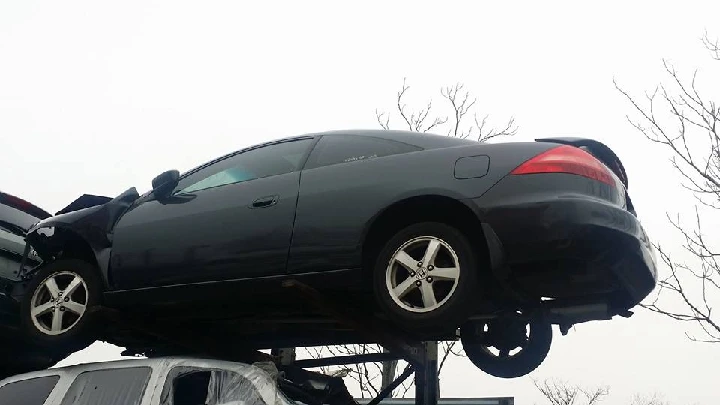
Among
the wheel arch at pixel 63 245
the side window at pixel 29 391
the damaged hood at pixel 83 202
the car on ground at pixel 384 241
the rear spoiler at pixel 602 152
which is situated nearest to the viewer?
the car on ground at pixel 384 241

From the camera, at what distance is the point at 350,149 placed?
4215 mm

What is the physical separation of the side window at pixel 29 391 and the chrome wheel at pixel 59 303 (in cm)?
42

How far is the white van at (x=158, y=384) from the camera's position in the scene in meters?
3.50

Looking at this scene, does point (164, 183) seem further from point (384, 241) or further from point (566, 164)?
point (566, 164)

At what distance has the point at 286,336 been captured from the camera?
4.96 m

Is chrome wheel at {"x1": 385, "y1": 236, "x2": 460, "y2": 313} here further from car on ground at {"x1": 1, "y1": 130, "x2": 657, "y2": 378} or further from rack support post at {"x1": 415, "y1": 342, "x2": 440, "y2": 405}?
rack support post at {"x1": 415, "y1": 342, "x2": 440, "y2": 405}

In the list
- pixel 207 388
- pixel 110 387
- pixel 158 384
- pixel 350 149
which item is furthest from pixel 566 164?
pixel 110 387

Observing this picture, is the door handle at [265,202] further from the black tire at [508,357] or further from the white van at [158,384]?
the black tire at [508,357]

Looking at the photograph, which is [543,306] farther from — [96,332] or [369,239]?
[96,332]

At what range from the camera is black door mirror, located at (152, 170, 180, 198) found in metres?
4.70

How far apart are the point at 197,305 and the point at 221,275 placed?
32cm

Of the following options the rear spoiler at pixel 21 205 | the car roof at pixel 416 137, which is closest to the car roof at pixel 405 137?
the car roof at pixel 416 137

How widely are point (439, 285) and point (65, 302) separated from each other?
265 cm

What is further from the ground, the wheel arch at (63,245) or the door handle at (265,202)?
the door handle at (265,202)
